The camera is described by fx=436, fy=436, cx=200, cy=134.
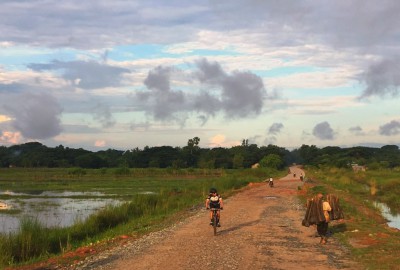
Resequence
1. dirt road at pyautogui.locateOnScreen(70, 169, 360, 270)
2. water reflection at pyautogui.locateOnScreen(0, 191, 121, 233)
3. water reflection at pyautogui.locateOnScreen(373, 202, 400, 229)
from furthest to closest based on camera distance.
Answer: water reflection at pyautogui.locateOnScreen(0, 191, 121, 233)
water reflection at pyautogui.locateOnScreen(373, 202, 400, 229)
dirt road at pyautogui.locateOnScreen(70, 169, 360, 270)

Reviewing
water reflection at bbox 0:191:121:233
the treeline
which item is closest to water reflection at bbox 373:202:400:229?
water reflection at bbox 0:191:121:233

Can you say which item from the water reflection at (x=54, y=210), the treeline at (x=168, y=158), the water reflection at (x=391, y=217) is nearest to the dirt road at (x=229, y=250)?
the water reflection at (x=391, y=217)

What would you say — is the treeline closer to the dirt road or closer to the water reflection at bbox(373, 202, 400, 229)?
the water reflection at bbox(373, 202, 400, 229)

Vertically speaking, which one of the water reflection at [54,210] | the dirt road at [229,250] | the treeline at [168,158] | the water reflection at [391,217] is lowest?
the water reflection at [54,210]

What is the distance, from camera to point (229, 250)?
14.8m

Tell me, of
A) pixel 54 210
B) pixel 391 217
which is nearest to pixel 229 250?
pixel 391 217

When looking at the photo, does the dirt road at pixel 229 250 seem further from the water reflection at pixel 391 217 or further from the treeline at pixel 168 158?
the treeline at pixel 168 158

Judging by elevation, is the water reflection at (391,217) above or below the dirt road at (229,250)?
below

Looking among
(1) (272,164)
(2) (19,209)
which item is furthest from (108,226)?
(1) (272,164)

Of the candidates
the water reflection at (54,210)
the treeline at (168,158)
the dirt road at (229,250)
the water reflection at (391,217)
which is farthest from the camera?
the treeline at (168,158)

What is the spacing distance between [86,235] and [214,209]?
7.86 meters

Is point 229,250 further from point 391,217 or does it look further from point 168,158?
point 168,158

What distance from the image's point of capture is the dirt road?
507 inches

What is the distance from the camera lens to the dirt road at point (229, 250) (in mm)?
12867
